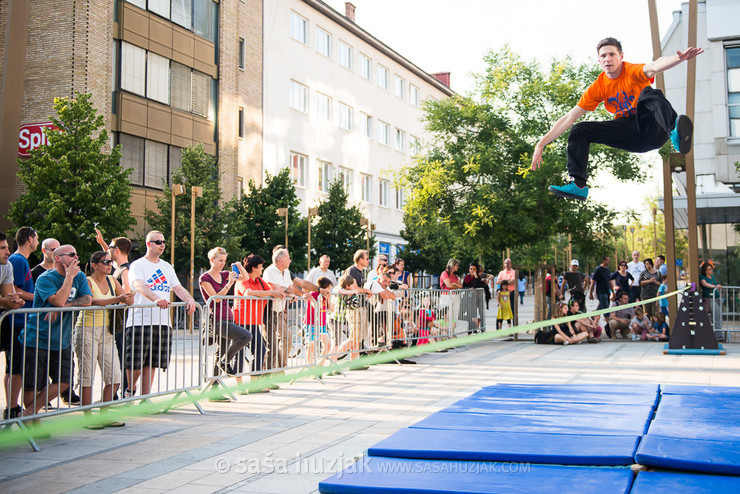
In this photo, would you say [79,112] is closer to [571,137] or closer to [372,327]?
[372,327]

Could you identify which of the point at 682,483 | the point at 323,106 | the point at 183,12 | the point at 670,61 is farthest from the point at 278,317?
the point at 323,106

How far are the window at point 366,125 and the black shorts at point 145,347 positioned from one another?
3761 centimetres

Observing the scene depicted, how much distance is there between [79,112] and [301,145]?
17371mm

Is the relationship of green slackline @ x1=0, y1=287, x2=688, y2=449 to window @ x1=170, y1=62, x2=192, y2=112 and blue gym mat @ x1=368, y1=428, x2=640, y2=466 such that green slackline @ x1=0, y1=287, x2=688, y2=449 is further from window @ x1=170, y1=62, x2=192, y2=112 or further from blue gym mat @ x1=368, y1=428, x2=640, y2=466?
window @ x1=170, y1=62, x2=192, y2=112

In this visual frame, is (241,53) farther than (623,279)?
Yes

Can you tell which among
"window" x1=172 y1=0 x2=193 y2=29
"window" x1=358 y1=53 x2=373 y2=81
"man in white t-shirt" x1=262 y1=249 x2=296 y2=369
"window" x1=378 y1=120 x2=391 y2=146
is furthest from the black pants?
"window" x1=378 y1=120 x2=391 y2=146

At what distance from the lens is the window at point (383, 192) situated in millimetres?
47562

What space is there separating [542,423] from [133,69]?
2615cm

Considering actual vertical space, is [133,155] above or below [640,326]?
above

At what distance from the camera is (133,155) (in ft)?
93.0

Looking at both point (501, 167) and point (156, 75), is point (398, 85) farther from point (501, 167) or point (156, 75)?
point (501, 167)

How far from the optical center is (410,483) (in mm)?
4488

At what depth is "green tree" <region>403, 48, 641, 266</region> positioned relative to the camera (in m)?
17.2

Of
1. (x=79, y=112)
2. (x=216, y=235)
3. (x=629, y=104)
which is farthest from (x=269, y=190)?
(x=629, y=104)
